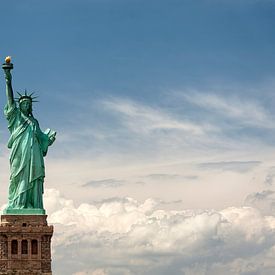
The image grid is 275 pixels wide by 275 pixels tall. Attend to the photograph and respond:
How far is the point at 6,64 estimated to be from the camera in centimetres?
13950

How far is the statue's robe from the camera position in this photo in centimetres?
13850

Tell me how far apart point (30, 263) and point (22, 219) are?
14.4ft

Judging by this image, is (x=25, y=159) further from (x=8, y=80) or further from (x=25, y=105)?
(x=8, y=80)

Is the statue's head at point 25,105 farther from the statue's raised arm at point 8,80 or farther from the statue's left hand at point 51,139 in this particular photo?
the statue's left hand at point 51,139

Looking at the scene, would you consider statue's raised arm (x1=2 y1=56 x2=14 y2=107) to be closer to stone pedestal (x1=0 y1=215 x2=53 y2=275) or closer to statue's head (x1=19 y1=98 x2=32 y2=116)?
statue's head (x1=19 y1=98 x2=32 y2=116)

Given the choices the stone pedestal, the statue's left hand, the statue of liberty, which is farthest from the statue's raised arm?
the stone pedestal

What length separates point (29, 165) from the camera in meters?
139

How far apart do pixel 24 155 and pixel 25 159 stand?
1.41ft

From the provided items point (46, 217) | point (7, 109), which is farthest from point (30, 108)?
point (46, 217)

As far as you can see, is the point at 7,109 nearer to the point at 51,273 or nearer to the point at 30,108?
the point at 30,108

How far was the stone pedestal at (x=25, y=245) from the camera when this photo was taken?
447 feet

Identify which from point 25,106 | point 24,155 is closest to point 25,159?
point 24,155

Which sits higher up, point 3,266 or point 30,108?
point 30,108

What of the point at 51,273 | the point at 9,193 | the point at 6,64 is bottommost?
the point at 51,273
